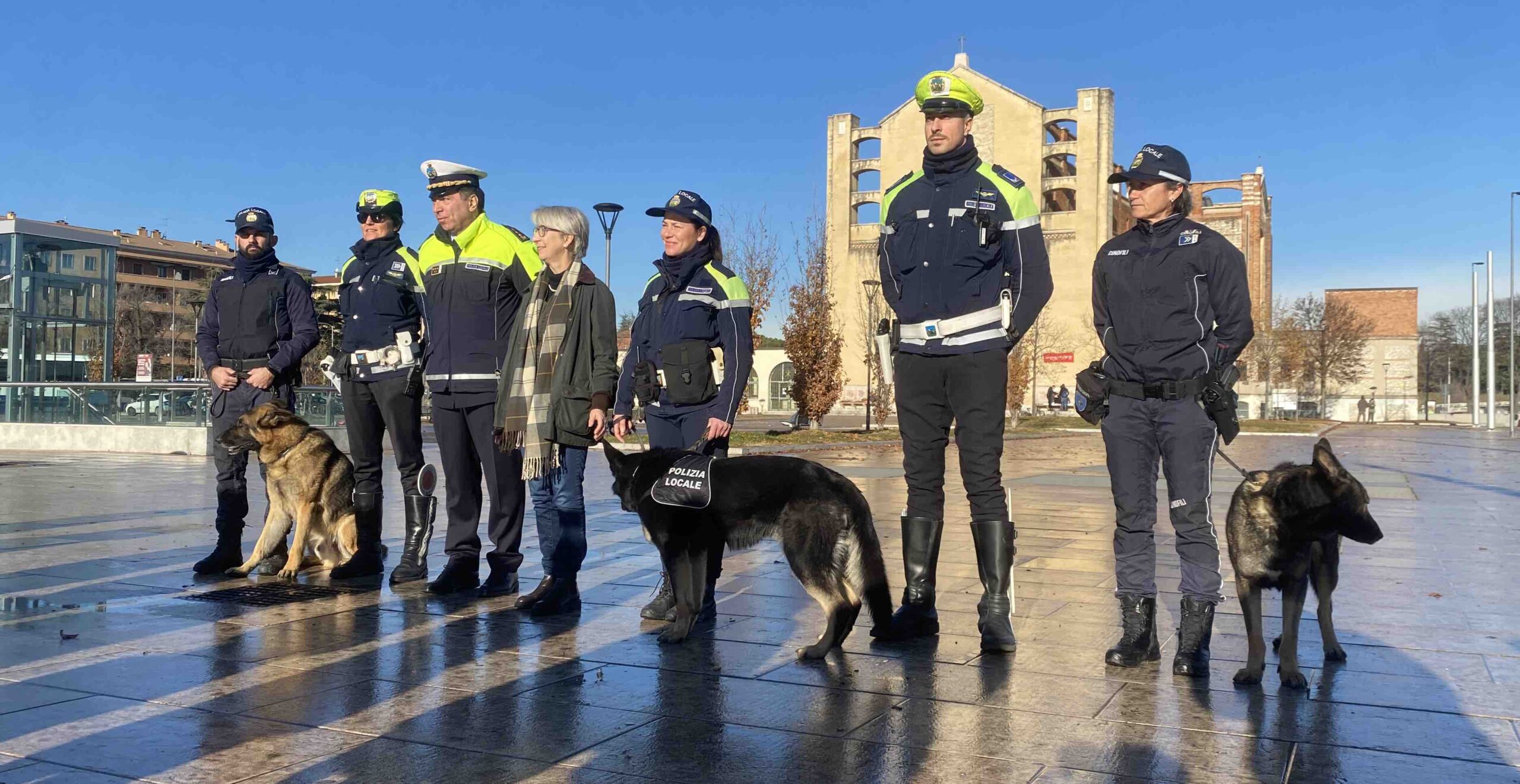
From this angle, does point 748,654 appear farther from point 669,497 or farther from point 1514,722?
point 1514,722

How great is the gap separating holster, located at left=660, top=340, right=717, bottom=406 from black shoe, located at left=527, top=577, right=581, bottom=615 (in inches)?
42.5

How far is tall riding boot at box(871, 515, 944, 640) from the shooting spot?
5152mm

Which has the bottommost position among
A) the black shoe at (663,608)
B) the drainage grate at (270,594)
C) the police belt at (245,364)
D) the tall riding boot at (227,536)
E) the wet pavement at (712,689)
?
the wet pavement at (712,689)

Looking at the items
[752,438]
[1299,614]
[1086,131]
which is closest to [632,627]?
[1299,614]

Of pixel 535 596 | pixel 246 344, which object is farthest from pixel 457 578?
pixel 246 344

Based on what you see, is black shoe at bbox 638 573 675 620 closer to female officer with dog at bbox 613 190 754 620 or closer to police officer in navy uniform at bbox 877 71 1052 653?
female officer with dog at bbox 613 190 754 620

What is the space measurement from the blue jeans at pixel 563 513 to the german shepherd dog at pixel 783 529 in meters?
0.78

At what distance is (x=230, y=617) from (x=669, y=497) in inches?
88.9

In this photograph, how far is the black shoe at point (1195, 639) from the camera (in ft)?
14.7

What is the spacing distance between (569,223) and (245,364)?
8.09 feet

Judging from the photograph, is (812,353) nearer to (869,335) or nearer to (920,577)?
(869,335)

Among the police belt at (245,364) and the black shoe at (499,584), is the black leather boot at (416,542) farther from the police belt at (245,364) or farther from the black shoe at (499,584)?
the police belt at (245,364)

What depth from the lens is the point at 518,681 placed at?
14.2 feet

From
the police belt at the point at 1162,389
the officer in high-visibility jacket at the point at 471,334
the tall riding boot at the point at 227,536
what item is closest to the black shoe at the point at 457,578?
the officer in high-visibility jacket at the point at 471,334
